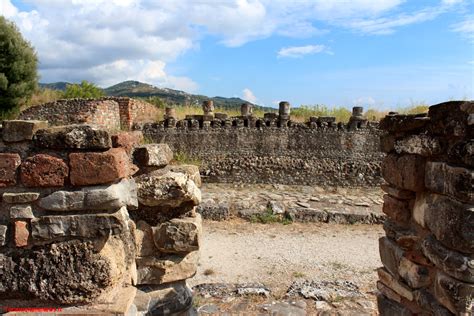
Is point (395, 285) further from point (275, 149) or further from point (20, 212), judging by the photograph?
point (275, 149)

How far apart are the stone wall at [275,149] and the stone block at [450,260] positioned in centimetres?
1049

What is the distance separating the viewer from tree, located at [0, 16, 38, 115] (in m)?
16.1

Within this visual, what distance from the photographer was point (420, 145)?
8.55 ft

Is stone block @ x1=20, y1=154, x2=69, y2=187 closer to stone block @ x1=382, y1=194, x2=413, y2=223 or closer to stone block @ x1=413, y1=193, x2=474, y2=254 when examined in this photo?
stone block @ x1=413, y1=193, x2=474, y2=254

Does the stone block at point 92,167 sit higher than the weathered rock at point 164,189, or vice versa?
the stone block at point 92,167

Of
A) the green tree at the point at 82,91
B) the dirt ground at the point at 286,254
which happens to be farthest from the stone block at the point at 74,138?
the green tree at the point at 82,91

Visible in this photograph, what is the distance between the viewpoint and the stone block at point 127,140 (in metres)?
2.47

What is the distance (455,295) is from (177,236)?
6.00ft

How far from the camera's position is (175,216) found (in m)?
3.04

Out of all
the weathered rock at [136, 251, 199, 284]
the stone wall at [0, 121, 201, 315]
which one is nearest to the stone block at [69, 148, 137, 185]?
the stone wall at [0, 121, 201, 315]

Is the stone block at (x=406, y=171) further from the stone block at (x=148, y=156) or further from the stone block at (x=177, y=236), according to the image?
the stone block at (x=148, y=156)

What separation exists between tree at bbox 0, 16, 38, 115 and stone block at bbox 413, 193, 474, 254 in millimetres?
17140

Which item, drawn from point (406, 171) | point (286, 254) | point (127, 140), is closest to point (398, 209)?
point (406, 171)

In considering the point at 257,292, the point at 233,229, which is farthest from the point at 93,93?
the point at 257,292
